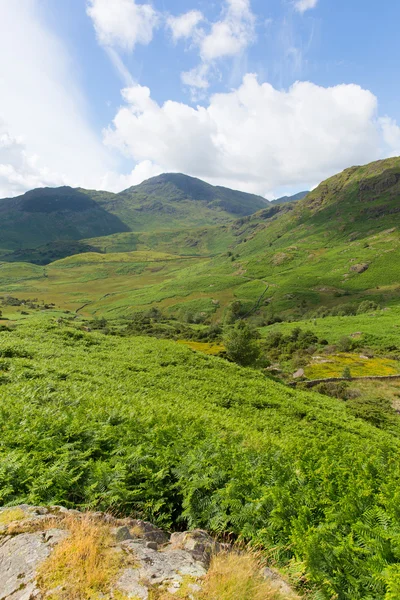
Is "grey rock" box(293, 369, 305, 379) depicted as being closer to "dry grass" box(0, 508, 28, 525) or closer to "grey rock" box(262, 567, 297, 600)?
"grey rock" box(262, 567, 297, 600)

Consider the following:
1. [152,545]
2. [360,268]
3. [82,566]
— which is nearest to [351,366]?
[152,545]

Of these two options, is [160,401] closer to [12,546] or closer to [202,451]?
[202,451]

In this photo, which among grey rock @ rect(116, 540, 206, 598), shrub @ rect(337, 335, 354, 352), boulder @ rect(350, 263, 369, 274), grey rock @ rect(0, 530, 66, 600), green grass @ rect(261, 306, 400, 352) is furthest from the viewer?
boulder @ rect(350, 263, 369, 274)

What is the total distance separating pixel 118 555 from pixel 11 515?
2.74 m

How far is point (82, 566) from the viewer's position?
5172 millimetres

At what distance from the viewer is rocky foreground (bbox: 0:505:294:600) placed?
495 cm

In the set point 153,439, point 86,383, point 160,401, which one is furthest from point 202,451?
point 86,383

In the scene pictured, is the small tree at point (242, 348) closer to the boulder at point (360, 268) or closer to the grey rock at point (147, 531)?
the grey rock at point (147, 531)

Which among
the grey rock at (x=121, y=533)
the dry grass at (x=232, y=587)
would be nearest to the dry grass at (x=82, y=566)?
the grey rock at (x=121, y=533)

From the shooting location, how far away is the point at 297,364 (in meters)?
71.7

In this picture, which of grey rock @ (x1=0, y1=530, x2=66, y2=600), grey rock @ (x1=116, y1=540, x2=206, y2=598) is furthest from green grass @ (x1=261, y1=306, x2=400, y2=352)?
grey rock @ (x1=0, y1=530, x2=66, y2=600)

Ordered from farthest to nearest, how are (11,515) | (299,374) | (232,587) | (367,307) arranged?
(367,307) < (299,374) < (11,515) < (232,587)

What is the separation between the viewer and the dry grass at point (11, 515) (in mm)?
6448

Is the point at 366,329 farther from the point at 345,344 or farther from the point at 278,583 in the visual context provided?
the point at 278,583
